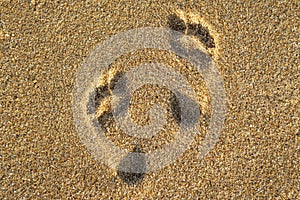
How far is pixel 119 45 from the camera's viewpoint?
6.16 ft

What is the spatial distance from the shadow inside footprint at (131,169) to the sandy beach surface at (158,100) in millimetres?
14

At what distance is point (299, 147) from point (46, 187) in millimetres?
1268

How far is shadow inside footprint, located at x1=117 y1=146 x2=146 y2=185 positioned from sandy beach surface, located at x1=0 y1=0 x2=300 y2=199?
1 cm

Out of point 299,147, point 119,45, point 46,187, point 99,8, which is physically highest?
point 99,8

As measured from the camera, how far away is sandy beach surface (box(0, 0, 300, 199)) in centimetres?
185

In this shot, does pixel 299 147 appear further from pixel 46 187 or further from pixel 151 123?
pixel 46 187

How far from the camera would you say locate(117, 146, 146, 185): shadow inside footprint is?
6.05 feet

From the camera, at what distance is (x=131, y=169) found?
6.05ft

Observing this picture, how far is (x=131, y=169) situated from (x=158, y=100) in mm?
368

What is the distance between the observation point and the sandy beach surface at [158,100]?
1847mm

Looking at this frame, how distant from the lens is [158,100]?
6.16 ft

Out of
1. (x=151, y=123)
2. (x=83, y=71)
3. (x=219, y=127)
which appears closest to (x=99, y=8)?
(x=83, y=71)

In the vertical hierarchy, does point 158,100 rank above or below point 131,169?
above

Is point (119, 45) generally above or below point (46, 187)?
above
